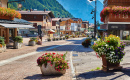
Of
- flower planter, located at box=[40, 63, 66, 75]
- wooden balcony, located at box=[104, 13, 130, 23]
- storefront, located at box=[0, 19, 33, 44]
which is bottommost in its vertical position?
flower planter, located at box=[40, 63, 66, 75]

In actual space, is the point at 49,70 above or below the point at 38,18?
below

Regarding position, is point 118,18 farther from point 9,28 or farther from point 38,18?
point 38,18

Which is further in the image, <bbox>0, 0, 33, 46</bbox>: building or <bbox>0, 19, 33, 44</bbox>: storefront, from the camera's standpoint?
<bbox>0, 19, 33, 44</bbox>: storefront

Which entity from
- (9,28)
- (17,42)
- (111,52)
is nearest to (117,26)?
(17,42)

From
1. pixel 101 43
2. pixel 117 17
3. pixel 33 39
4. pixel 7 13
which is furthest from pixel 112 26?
pixel 101 43

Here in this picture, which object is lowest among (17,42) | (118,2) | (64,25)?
(17,42)

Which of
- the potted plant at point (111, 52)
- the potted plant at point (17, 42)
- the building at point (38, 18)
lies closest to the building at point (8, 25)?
the potted plant at point (17, 42)

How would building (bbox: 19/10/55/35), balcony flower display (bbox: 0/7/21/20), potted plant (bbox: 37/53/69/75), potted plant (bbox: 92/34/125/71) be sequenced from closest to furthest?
1. potted plant (bbox: 37/53/69/75)
2. potted plant (bbox: 92/34/125/71)
3. balcony flower display (bbox: 0/7/21/20)
4. building (bbox: 19/10/55/35)

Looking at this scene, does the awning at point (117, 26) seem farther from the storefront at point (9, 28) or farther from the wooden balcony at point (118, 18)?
the storefront at point (9, 28)

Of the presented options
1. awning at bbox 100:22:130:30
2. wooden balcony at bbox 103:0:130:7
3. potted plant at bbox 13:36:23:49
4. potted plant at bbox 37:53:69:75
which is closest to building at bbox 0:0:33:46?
potted plant at bbox 13:36:23:49

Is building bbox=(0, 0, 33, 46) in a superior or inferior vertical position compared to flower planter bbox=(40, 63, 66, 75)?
superior

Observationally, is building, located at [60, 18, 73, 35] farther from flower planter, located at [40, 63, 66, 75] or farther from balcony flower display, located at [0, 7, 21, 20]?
flower planter, located at [40, 63, 66, 75]

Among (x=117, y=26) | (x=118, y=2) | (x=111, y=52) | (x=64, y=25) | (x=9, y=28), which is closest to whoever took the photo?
(x=111, y=52)

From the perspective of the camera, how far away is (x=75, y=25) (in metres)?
126
